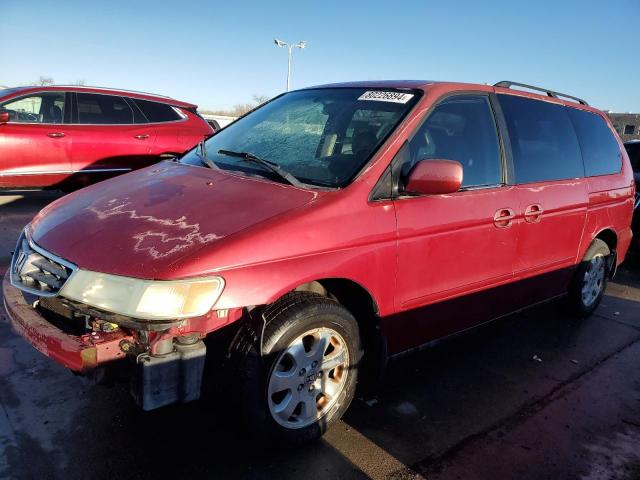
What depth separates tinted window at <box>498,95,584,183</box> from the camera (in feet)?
11.1

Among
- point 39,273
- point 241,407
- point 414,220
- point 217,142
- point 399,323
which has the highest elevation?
point 217,142

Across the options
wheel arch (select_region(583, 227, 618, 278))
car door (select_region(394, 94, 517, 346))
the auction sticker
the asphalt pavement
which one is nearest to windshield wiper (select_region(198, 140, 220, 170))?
the auction sticker

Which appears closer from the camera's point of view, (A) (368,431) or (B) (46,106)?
(A) (368,431)

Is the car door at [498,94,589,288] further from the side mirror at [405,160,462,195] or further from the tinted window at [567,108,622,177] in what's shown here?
the side mirror at [405,160,462,195]

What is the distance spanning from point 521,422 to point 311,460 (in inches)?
50.4

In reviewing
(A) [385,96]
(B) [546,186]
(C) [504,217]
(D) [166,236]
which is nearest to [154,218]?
(D) [166,236]

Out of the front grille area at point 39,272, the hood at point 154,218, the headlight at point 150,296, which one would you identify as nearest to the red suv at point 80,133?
the hood at point 154,218

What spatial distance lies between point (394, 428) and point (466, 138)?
1.80 meters

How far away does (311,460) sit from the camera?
2.39 m

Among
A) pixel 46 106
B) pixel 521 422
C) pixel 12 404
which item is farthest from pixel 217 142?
pixel 46 106

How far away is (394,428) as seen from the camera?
106 inches

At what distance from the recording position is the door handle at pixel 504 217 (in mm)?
3059

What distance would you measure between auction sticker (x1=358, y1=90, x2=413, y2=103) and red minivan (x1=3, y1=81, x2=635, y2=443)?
0.04ft

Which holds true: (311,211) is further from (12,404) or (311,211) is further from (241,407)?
(12,404)
